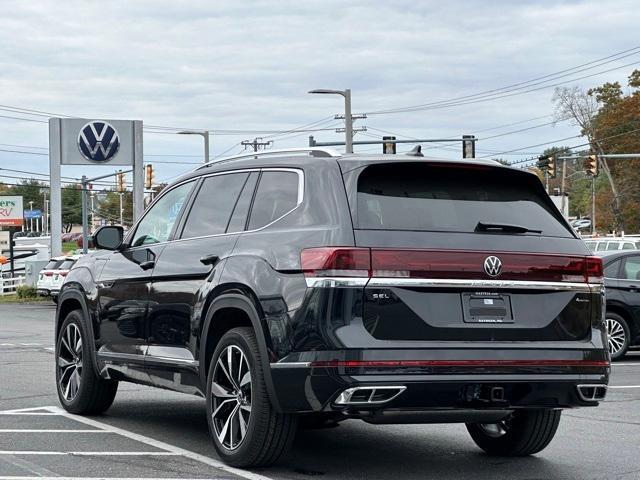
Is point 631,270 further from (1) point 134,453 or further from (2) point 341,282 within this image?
(2) point 341,282

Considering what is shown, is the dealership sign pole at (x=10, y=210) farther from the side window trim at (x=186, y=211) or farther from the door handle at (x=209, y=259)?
the door handle at (x=209, y=259)

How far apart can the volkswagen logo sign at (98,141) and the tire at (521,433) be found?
35.4 meters

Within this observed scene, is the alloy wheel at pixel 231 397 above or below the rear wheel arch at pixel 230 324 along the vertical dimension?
below

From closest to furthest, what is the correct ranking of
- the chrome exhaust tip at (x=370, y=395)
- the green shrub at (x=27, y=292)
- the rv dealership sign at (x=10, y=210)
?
1. the chrome exhaust tip at (x=370, y=395)
2. the green shrub at (x=27, y=292)
3. the rv dealership sign at (x=10, y=210)

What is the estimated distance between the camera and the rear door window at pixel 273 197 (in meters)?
7.40

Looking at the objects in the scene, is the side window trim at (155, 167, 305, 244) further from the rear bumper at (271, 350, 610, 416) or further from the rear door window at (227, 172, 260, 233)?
the rear bumper at (271, 350, 610, 416)

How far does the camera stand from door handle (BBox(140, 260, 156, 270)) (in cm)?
866

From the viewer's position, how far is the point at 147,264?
8727 mm

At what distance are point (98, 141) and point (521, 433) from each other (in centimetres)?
3591

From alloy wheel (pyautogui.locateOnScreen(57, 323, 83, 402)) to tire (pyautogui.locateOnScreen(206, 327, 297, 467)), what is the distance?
268 centimetres

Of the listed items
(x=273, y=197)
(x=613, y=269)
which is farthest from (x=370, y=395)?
(x=613, y=269)

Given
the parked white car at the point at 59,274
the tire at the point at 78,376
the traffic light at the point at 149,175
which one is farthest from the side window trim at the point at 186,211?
the traffic light at the point at 149,175

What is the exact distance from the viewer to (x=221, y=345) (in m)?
7.44

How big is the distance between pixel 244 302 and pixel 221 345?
43cm
